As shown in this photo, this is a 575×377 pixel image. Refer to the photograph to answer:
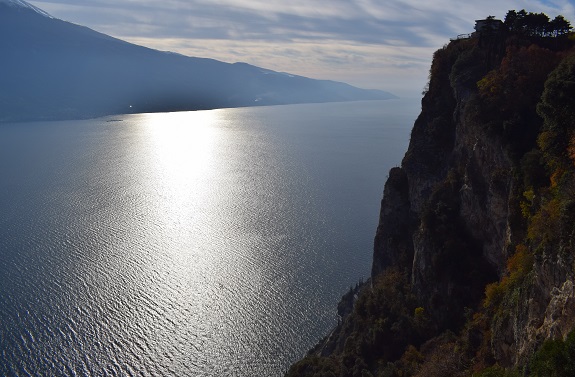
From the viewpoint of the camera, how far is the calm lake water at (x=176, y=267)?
60.1m

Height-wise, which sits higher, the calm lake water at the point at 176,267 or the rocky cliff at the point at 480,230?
the rocky cliff at the point at 480,230

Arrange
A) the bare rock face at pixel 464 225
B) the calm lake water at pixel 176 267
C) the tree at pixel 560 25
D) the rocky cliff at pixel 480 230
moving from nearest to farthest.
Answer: the bare rock face at pixel 464 225 < the rocky cliff at pixel 480 230 < the tree at pixel 560 25 < the calm lake water at pixel 176 267

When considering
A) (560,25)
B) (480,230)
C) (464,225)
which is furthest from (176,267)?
(560,25)

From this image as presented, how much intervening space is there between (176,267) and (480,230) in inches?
2322

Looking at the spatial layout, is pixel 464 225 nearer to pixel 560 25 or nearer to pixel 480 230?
pixel 480 230

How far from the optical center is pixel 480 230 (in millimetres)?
39219

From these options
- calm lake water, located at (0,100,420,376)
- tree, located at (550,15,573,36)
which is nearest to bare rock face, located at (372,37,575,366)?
tree, located at (550,15,573,36)

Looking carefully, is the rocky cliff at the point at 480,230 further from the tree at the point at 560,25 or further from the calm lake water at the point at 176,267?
the calm lake water at the point at 176,267

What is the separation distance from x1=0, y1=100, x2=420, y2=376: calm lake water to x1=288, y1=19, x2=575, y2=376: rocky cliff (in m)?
15.4

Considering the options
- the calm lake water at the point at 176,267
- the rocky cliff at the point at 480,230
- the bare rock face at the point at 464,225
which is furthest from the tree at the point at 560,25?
the calm lake water at the point at 176,267

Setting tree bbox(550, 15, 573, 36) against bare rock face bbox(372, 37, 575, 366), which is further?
tree bbox(550, 15, 573, 36)

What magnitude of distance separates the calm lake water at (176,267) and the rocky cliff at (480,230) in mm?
15373

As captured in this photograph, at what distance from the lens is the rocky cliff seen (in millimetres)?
22234

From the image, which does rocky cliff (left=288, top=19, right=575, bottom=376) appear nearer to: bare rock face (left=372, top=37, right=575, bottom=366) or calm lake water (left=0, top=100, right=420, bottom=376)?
bare rock face (left=372, top=37, right=575, bottom=366)
